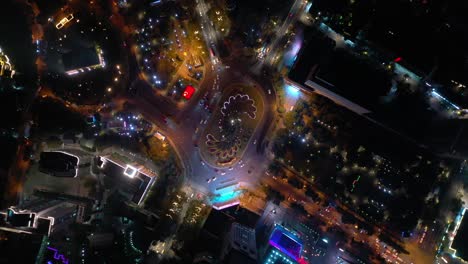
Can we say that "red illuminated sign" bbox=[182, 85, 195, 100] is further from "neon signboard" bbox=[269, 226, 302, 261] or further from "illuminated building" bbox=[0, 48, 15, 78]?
"neon signboard" bbox=[269, 226, 302, 261]

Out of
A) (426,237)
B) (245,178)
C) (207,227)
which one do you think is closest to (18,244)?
(207,227)

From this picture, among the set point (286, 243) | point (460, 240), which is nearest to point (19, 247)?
point (286, 243)

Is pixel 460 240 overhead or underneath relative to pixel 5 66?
overhead

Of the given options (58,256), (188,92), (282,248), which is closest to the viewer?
(58,256)

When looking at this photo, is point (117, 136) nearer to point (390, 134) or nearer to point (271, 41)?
point (271, 41)

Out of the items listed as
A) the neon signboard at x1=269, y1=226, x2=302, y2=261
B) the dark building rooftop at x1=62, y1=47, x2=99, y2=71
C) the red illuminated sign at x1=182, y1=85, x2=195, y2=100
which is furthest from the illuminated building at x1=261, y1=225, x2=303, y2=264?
the dark building rooftop at x1=62, y1=47, x2=99, y2=71

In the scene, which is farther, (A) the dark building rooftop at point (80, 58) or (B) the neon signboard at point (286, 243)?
(A) the dark building rooftop at point (80, 58)

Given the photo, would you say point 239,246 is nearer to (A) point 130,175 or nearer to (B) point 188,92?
(A) point 130,175

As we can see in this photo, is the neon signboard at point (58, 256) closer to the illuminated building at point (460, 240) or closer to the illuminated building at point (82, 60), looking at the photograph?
the illuminated building at point (82, 60)

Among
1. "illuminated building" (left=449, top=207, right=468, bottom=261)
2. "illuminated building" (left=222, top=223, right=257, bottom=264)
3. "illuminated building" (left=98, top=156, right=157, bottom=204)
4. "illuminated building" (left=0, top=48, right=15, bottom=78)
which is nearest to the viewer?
"illuminated building" (left=222, top=223, right=257, bottom=264)

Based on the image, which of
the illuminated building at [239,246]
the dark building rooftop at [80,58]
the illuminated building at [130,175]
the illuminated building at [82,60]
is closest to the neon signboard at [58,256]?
the illuminated building at [130,175]

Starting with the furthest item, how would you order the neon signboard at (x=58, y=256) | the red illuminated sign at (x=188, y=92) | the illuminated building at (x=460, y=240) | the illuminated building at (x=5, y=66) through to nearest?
the red illuminated sign at (x=188, y=92) → the illuminated building at (x=460, y=240) → the illuminated building at (x=5, y=66) → the neon signboard at (x=58, y=256)

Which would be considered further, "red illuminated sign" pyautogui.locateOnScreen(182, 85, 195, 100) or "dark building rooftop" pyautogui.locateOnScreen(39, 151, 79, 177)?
"red illuminated sign" pyautogui.locateOnScreen(182, 85, 195, 100)
